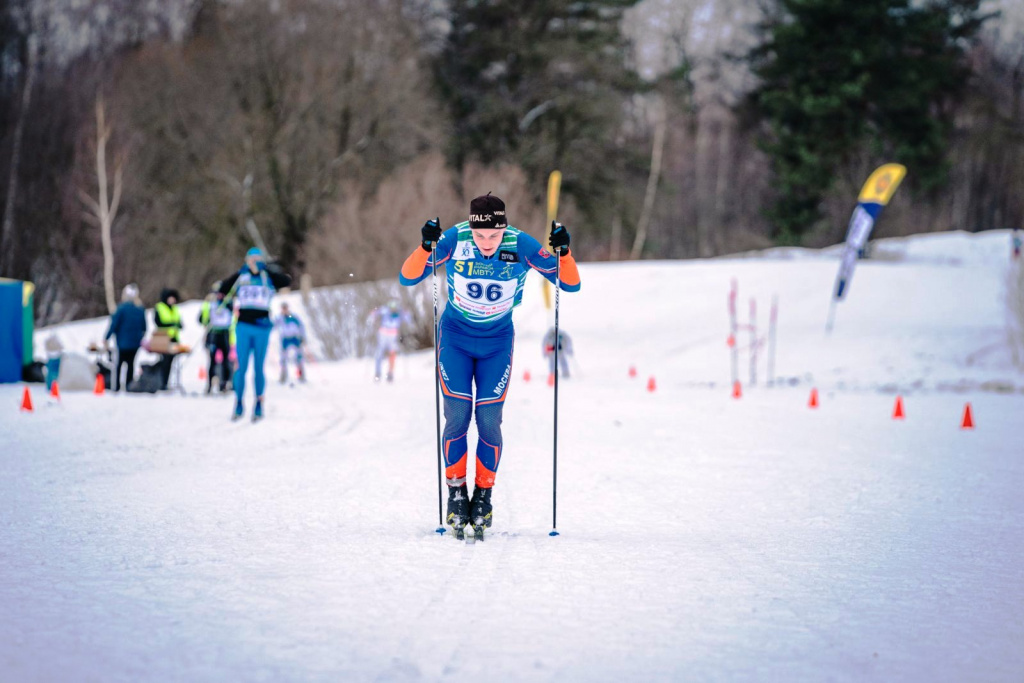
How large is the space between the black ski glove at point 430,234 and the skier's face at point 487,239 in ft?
0.70

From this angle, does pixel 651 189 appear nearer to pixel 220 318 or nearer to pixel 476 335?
pixel 220 318

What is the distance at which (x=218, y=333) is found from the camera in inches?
559

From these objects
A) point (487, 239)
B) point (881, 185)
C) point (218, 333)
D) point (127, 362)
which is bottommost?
point (127, 362)

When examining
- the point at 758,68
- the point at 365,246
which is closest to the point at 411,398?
the point at 365,246

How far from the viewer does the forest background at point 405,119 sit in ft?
110

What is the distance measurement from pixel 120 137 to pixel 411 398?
23.6 m

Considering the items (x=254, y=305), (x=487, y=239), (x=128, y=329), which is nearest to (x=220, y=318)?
(x=128, y=329)

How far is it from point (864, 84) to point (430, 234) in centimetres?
3846

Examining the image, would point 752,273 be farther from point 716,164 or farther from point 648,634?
point 716,164

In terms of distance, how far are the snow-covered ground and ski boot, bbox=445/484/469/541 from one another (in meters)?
0.15

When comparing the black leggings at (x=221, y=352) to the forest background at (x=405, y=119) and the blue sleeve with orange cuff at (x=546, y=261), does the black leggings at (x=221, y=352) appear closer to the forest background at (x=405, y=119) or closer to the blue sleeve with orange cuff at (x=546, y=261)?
the blue sleeve with orange cuff at (x=546, y=261)

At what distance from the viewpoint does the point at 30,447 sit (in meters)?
8.73

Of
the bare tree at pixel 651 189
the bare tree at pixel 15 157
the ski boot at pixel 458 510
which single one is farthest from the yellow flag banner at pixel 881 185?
the bare tree at pixel 15 157

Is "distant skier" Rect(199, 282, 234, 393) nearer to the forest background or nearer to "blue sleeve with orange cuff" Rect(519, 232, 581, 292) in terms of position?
"blue sleeve with orange cuff" Rect(519, 232, 581, 292)
